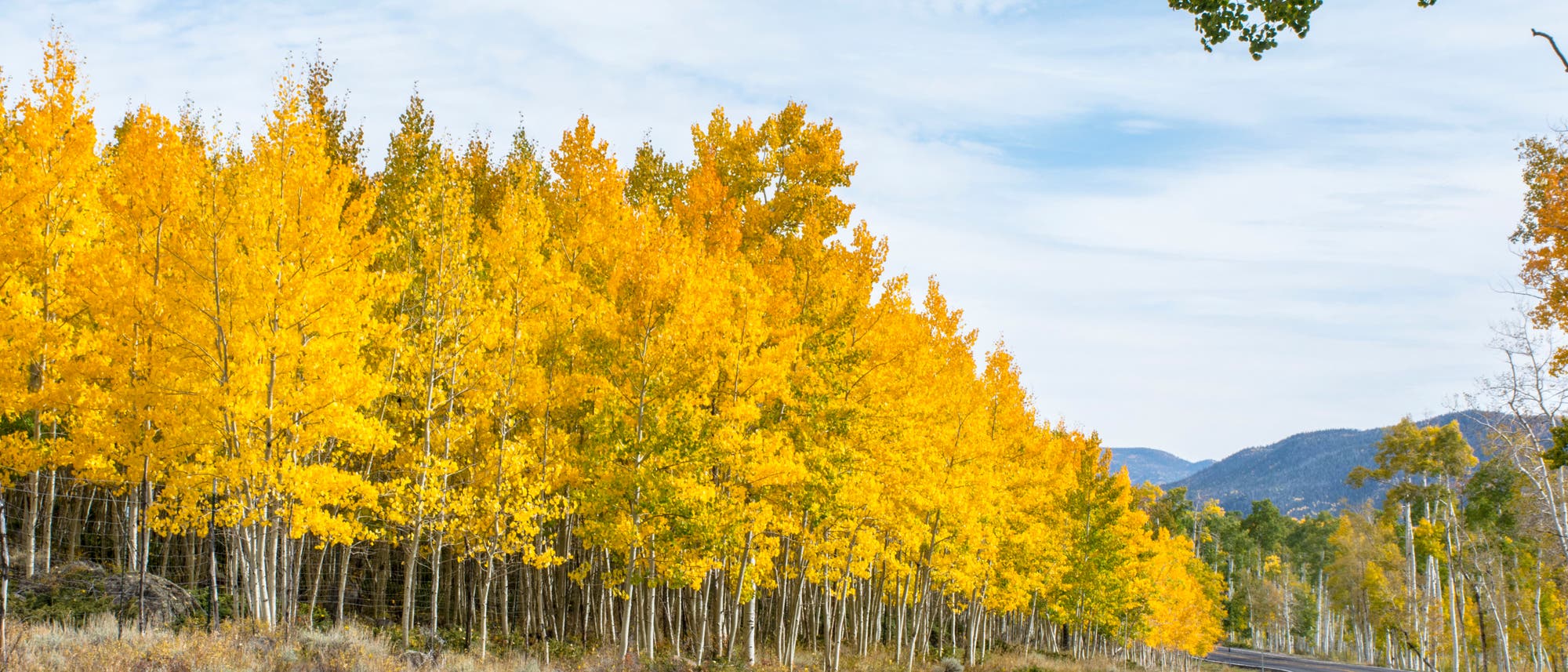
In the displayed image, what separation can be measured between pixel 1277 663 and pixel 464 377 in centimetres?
6758

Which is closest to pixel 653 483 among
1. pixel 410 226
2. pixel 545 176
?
pixel 410 226

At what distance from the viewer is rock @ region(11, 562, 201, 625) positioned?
53.4 ft

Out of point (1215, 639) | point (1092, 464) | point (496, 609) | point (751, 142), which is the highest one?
point (751, 142)

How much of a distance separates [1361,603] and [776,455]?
72861 millimetres

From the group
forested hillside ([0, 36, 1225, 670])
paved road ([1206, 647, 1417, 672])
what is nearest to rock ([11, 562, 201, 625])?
forested hillside ([0, 36, 1225, 670])

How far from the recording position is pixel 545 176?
28781 millimetres

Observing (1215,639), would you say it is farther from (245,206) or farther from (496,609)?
(245,206)

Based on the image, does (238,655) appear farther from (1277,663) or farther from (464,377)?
(1277,663)

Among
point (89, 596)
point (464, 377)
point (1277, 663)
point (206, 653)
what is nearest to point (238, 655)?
point (206, 653)

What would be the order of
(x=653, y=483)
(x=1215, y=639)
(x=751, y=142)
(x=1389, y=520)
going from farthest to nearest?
(x=1215, y=639) < (x=1389, y=520) < (x=751, y=142) < (x=653, y=483)

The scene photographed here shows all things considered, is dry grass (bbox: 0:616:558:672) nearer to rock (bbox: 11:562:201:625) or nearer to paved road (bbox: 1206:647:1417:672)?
rock (bbox: 11:562:201:625)

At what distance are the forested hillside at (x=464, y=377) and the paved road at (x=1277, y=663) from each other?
44434 millimetres

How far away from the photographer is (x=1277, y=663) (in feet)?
220

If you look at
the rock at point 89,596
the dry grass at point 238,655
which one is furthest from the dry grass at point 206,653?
the rock at point 89,596
